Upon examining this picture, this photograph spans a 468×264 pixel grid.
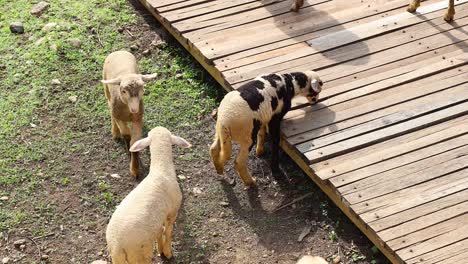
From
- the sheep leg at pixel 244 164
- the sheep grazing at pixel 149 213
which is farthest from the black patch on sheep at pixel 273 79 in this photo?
the sheep grazing at pixel 149 213

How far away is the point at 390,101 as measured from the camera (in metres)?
8.02

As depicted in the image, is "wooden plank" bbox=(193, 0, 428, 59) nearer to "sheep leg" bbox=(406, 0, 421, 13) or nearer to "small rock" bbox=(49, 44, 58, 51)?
"sheep leg" bbox=(406, 0, 421, 13)

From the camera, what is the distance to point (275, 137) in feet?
25.2

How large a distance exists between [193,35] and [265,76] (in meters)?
1.87

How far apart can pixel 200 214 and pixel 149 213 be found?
1238 millimetres

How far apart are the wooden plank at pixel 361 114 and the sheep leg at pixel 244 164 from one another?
0.50 metres

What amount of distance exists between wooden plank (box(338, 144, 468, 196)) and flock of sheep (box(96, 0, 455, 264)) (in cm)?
95

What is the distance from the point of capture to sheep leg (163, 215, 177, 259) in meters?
6.65

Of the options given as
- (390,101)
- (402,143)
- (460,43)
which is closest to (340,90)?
(390,101)

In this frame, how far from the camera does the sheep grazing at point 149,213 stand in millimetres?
6004

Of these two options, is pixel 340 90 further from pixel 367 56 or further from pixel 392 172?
pixel 392 172

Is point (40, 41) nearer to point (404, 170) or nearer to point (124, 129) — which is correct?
point (124, 129)

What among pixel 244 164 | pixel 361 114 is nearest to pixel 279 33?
pixel 361 114

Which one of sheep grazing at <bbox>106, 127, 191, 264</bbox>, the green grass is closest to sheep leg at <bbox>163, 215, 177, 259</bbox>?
sheep grazing at <bbox>106, 127, 191, 264</bbox>
